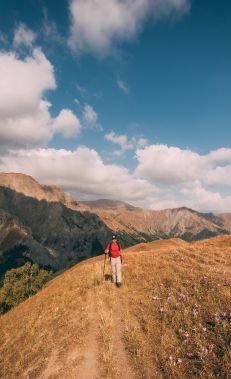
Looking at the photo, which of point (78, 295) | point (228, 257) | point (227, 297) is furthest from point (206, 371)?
point (228, 257)

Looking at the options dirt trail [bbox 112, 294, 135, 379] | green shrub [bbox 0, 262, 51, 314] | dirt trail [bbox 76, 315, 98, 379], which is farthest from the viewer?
green shrub [bbox 0, 262, 51, 314]

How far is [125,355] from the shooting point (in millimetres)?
11852

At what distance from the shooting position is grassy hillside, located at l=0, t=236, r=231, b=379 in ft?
35.4

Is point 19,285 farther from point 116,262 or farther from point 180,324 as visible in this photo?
point 180,324

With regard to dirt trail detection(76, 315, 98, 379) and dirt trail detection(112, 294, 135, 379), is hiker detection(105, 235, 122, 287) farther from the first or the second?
dirt trail detection(76, 315, 98, 379)

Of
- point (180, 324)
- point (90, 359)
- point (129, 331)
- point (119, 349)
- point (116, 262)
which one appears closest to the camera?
point (90, 359)

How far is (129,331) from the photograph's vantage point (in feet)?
44.8

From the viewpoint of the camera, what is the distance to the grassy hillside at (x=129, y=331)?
35.4 ft

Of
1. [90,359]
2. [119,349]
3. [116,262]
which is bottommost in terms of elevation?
[90,359]

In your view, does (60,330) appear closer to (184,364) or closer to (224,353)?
(184,364)

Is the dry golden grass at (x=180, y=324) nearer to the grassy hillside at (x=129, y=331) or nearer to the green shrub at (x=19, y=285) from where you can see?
the grassy hillside at (x=129, y=331)

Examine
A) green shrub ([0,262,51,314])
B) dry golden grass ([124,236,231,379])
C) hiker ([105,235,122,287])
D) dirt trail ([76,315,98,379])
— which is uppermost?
hiker ([105,235,122,287])

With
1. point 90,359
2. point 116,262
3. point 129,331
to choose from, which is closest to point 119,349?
point 90,359

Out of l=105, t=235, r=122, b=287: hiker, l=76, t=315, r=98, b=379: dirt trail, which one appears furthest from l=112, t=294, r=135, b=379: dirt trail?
l=105, t=235, r=122, b=287: hiker
